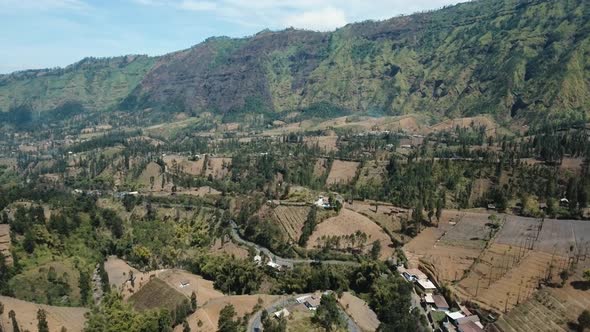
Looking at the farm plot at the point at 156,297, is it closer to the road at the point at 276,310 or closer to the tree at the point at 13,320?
the road at the point at 276,310

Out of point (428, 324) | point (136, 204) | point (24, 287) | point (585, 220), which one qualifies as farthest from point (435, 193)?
point (24, 287)

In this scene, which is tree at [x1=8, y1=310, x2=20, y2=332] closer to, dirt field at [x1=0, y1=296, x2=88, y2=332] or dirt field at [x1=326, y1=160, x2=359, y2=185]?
dirt field at [x1=0, y1=296, x2=88, y2=332]

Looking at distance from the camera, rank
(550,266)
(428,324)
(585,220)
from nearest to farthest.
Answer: (428,324)
(550,266)
(585,220)

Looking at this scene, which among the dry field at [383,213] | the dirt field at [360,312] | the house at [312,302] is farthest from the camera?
the dry field at [383,213]

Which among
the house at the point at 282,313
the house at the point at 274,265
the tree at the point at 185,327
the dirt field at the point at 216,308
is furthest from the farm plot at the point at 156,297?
the house at the point at 282,313

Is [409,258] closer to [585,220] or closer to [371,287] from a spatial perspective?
[371,287]

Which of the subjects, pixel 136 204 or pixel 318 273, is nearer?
pixel 318 273

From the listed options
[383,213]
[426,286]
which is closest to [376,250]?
[426,286]
